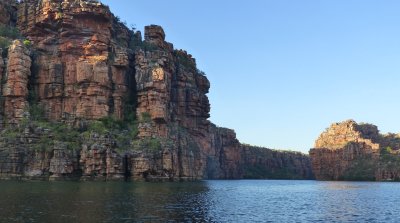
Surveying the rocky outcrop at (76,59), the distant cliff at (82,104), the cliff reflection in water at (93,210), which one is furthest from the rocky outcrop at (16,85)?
the cliff reflection in water at (93,210)

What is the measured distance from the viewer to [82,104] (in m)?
171

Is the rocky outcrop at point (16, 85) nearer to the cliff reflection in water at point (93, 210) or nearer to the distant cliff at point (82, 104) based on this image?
the distant cliff at point (82, 104)

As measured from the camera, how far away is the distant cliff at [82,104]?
151 metres

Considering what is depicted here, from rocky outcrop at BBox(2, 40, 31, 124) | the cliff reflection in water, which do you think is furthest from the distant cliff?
the cliff reflection in water

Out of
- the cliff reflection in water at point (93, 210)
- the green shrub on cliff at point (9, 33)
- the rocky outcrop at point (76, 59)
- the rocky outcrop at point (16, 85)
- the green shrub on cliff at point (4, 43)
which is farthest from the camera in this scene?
the green shrub on cliff at point (9, 33)

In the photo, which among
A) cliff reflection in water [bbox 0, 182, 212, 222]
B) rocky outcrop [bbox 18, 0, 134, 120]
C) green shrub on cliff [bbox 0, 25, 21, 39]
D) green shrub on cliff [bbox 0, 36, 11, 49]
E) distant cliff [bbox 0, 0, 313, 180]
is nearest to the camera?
cliff reflection in water [bbox 0, 182, 212, 222]

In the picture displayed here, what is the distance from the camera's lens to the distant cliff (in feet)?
495

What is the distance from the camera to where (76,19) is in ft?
603

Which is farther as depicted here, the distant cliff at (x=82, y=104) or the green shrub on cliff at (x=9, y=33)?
the green shrub on cliff at (x=9, y=33)

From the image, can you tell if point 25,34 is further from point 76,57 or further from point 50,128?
point 50,128

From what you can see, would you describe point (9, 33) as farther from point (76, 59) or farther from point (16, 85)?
point (16, 85)

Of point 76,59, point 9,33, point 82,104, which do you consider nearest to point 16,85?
point 82,104

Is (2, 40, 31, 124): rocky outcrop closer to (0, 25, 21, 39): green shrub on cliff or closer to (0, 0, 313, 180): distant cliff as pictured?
(0, 0, 313, 180): distant cliff

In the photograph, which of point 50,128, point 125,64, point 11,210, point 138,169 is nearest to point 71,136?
point 50,128
